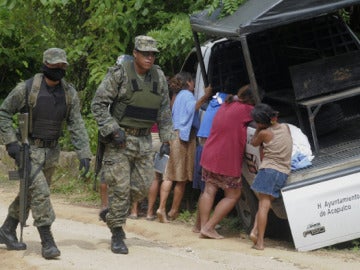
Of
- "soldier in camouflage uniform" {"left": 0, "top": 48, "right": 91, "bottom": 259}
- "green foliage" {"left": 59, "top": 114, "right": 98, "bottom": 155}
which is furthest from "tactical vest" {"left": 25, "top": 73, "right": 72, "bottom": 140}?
"green foliage" {"left": 59, "top": 114, "right": 98, "bottom": 155}

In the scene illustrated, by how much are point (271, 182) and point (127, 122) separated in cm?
142

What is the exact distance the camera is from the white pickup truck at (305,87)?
8617 mm

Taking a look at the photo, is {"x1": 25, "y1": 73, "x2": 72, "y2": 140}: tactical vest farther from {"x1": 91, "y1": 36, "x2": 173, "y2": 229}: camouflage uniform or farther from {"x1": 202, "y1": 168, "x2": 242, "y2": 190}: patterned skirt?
{"x1": 202, "y1": 168, "x2": 242, "y2": 190}: patterned skirt

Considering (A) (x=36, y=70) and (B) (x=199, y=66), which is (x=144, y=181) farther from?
(A) (x=36, y=70)

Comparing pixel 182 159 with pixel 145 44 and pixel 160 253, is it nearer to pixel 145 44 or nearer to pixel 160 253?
pixel 160 253

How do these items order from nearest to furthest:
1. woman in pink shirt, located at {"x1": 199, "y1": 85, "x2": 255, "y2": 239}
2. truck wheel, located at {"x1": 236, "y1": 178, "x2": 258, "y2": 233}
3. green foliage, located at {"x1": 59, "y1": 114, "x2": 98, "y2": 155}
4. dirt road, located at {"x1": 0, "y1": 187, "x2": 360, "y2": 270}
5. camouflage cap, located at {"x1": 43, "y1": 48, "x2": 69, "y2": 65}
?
dirt road, located at {"x1": 0, "y1": 187, "x2": 360, "y2": 270}, camouflage cap, located at {"x1": 43, "y1": 48, "x2": 69, "y2": 65}, woman in pink shirt, located at {"x1": 199, "y1": 85, "x2": 255, "y2": 239}, truck wheel, located at {"x1": 236, "y1": 178, "x2": 258, "y2": 233}, green foliage, located at {"x1": 59, "y1": 114, "x2": 98, "y2": 155}

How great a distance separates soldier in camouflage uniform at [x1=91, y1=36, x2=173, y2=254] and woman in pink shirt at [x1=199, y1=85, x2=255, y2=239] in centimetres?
113

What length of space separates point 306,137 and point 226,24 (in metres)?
1.38

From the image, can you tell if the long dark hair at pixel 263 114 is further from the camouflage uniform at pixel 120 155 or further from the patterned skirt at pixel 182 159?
the patterned skirt at pixel 182 159

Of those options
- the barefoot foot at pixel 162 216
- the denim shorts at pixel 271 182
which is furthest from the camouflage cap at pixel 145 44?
the barefoot foot at pixel 162 216

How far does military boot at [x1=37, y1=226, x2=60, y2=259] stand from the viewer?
26.0 feet

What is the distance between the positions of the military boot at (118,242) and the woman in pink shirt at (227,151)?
4.66 ft

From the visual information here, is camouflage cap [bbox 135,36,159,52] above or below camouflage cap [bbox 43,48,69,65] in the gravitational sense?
above

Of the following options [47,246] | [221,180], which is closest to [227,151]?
[221,180]
